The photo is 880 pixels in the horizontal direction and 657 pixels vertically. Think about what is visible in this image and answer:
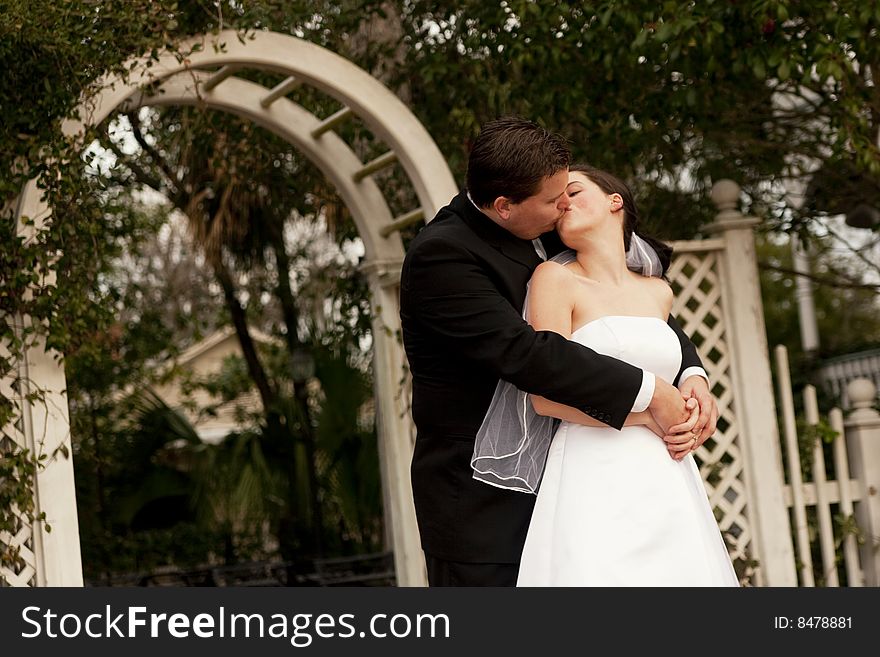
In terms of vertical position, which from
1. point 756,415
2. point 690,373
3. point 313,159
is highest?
point 313,159

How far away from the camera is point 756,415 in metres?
5.06

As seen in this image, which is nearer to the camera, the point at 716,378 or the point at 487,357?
the point at 487,357

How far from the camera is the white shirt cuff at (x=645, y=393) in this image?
246 cm

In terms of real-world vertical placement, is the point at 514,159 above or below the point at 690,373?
above

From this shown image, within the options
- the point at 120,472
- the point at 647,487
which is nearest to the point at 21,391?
the point at 647,487

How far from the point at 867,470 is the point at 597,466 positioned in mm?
3338

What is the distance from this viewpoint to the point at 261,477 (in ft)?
33.2

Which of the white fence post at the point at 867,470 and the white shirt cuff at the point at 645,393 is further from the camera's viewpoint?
the white fence post at the point at 867,470

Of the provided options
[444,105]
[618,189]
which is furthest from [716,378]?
[618,189]

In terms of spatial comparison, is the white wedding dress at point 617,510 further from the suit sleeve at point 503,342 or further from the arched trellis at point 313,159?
the arched trellis at point 313,159

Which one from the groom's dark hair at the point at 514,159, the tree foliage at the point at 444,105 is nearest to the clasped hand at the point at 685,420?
the groom's dark hair at the point at 514,159

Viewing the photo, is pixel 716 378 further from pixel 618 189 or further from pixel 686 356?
pixel 618 189

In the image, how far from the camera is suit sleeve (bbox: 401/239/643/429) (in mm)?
2393

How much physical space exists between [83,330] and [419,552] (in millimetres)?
2054
